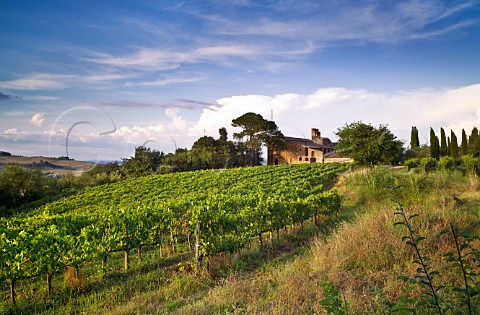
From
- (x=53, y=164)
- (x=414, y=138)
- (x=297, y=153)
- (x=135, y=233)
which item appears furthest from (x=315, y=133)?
(x=135, y=233)

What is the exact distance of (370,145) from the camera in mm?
29625

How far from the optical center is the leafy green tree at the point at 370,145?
29578 millimetres

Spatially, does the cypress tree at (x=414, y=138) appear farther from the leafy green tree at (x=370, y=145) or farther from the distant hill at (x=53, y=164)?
the distant hill at (x=53, y=164)

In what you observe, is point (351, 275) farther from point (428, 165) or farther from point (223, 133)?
point (223, 133)

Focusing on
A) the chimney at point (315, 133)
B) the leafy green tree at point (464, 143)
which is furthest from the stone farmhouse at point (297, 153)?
the leafy green tree at point (464, 143)

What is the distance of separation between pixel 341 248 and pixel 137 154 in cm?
4548

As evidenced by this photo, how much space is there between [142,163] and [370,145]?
3154 centimetres

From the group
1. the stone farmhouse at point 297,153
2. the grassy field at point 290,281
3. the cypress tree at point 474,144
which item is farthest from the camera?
the stone farmhouse at point 297,153

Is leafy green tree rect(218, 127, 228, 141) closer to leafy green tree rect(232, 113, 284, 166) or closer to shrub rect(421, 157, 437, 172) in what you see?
leafy green tree rect(232, 113, 284, 166)

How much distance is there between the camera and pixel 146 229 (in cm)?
934

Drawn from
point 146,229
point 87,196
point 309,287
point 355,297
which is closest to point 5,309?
point 146,229

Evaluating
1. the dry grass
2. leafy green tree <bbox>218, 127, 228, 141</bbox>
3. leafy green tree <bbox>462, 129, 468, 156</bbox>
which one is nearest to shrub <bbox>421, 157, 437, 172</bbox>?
the dry grass

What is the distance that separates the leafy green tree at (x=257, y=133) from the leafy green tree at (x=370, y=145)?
64.8 feet

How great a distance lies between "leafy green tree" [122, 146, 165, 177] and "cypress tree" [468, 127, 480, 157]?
137 ft
